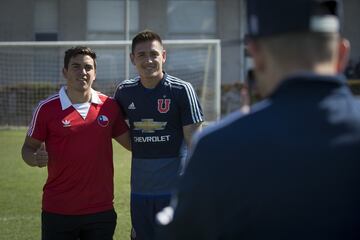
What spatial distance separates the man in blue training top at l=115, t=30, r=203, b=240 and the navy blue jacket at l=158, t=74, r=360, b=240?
2.88 meters

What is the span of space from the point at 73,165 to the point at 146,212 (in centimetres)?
68

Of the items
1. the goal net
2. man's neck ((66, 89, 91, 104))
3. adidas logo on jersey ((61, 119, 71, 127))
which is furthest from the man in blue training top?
the goal net

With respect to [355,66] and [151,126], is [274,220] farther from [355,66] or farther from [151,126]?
[355,66]

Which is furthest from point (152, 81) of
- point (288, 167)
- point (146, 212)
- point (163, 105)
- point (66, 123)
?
point (288, 167)

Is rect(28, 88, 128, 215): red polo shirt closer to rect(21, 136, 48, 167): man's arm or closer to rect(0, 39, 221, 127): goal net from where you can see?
rect(21, 136, 48, 167): man's arm

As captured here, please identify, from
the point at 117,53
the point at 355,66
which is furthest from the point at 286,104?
the point at 355,66

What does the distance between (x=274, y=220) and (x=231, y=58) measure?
26684 mm

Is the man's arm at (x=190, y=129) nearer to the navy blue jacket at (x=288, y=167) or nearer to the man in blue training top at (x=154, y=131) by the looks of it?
the man in blue training top at (x=154, y=131)

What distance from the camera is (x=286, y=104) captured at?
4.94 ft

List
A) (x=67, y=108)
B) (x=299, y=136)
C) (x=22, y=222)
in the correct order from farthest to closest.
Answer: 1. (x=22, y=222)
2. (x=67, y=108)
3. (x=299, y=136)

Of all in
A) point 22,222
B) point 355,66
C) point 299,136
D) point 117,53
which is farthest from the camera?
point 355,66

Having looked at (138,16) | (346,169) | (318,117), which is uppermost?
(138,16)

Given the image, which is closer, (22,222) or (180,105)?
(180,105)

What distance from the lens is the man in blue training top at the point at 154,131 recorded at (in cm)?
442
